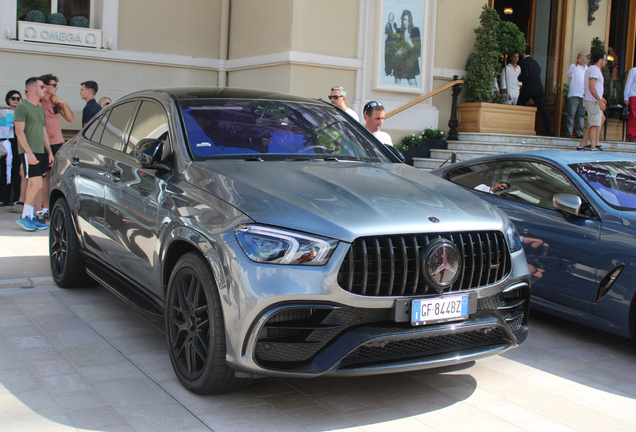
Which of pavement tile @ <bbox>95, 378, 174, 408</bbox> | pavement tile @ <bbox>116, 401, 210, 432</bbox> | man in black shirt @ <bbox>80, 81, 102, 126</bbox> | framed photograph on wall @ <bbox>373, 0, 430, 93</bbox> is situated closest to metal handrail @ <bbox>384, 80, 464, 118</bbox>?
framed photograph on wall @ <bbox>373, 0, 430, 93</bbox>

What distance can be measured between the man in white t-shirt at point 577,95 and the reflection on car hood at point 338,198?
10.6 meters

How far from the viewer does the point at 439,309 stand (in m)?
3.30

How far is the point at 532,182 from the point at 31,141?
21.4 ft

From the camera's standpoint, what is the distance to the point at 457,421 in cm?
340

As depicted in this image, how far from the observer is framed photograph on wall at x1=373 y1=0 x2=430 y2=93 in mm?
12445

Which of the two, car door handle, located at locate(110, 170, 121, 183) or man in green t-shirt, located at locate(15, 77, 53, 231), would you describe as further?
man in green t-shirt, located at locate(15, 77, 53, 231)

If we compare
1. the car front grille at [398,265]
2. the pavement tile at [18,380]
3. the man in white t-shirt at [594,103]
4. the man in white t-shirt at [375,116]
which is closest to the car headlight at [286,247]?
the car front grille at [398,265]

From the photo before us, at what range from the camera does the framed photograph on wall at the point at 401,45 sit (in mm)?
12445

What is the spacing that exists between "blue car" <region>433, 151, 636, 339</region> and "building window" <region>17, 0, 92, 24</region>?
955cm

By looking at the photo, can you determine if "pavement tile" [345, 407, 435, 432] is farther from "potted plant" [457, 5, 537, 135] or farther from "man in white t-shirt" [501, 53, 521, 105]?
"man in white t-shirt" [501, 53, 521, 105]

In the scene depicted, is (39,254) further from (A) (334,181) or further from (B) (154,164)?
(A) (334,181)

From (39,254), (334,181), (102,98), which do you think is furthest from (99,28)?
(334,181)

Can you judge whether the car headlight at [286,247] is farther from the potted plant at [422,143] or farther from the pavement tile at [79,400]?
the potted plant at [422,143]

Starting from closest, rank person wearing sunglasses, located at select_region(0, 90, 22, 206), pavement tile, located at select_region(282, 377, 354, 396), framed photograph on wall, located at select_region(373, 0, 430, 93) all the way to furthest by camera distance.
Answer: pavement tile, located at select_region(282, 377, 354, 396) < person wearing sunglasses, located at select_region(0, 90, 22, 206) < framed photograph on wall, located at select_region(373, 0, 430, 93)
